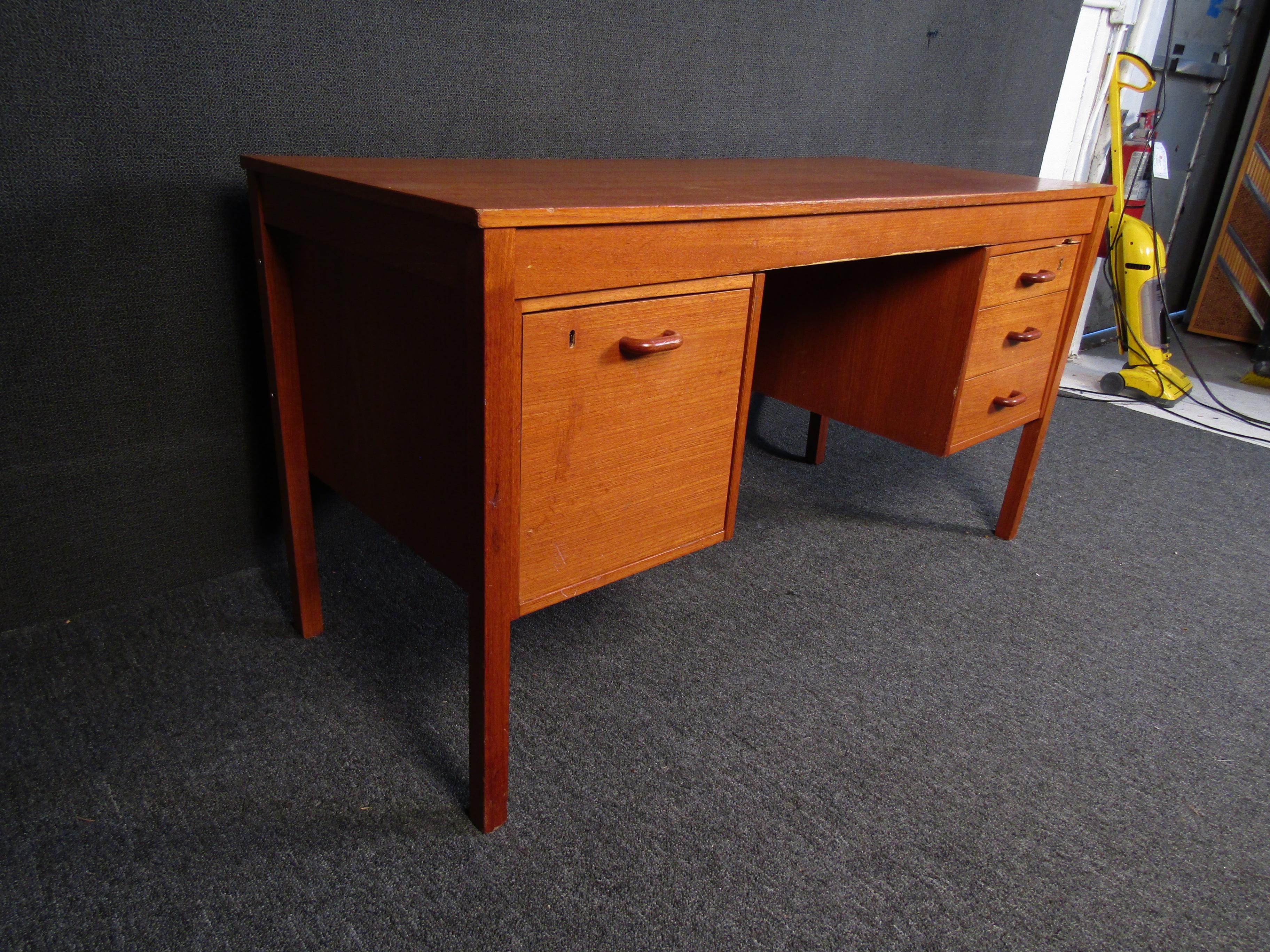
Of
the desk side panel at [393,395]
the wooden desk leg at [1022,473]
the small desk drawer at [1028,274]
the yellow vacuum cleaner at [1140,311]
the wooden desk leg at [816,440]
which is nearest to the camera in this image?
the desk side panel at [393,395]

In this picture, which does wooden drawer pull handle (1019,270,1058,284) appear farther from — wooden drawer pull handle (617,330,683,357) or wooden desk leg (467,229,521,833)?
wooden desk leg (467,229,521,833)

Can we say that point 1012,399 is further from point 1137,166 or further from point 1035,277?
point 1137,166

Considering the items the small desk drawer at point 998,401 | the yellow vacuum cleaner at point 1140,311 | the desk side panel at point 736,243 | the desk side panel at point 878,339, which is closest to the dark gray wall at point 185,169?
the desk side panel at point 878,339

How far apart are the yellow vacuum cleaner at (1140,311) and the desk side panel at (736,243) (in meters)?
1.49

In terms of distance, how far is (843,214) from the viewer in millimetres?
1132

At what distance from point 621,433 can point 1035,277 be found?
95 centimetres

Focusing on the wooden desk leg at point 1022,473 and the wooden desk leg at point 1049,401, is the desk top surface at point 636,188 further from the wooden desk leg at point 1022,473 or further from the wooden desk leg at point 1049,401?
the wooden desk leg at point 1022,473

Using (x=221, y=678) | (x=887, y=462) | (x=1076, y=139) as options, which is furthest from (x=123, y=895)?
(x=1076, y=139)

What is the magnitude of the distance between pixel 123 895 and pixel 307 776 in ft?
0.72

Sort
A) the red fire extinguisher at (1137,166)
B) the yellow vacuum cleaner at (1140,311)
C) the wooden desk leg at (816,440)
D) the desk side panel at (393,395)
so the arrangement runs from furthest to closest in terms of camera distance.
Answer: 1. the red fire extinguisher at (1137,166)
2. the yellow vacuum cleaner at (1140,311)
3. the wooden desk leg at (816,440)
4. the desk side panel at (393,395)

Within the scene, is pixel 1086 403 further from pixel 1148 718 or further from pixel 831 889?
pixel 831 889

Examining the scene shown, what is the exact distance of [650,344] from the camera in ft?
3.05

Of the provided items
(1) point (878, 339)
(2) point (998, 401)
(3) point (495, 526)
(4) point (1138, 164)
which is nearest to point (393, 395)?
(3) point (495, 526)

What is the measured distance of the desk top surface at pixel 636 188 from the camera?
0.82 meters
